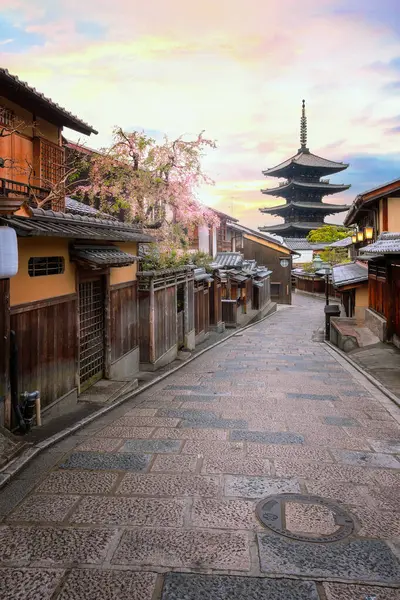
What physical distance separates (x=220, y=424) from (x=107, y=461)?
2563mm

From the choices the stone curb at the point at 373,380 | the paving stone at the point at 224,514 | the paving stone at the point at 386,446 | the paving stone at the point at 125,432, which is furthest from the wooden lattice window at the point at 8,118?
the stone curb at the point at 373,380

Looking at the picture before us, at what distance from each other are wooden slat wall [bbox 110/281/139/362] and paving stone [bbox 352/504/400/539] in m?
8.22

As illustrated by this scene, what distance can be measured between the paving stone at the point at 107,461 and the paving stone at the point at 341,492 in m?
2.24

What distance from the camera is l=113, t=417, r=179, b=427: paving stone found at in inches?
325

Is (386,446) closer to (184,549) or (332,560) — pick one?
(332,560)

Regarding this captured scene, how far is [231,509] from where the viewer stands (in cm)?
518

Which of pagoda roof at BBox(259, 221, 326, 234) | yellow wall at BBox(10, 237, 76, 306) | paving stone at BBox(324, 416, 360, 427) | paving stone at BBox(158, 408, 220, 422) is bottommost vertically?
paving stone at BBox(324, 416, 360, 427)

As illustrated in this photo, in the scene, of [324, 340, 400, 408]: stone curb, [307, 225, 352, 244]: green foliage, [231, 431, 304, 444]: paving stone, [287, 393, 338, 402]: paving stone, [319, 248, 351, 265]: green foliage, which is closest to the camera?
[231, 431, 304, 444]: paving stone

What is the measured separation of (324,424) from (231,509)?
12.7ft

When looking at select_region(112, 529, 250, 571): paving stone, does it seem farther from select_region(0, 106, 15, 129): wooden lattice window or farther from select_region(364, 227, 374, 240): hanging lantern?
select_region(364, 227, 374, 240): hanging lantern

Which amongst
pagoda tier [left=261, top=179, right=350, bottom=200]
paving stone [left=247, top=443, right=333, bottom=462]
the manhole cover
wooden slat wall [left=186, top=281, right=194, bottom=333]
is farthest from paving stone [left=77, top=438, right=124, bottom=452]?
pagoda tier [left=261, top=179, right=350, bottom=200]

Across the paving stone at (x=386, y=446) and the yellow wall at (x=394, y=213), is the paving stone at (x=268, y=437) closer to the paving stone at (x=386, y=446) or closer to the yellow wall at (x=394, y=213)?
the paving stone at (x=386, y=446)

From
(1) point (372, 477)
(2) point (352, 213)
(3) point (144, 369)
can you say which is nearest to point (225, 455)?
(1) point (372, 477)

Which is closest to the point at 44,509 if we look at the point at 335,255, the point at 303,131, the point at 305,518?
the point at 305,518
